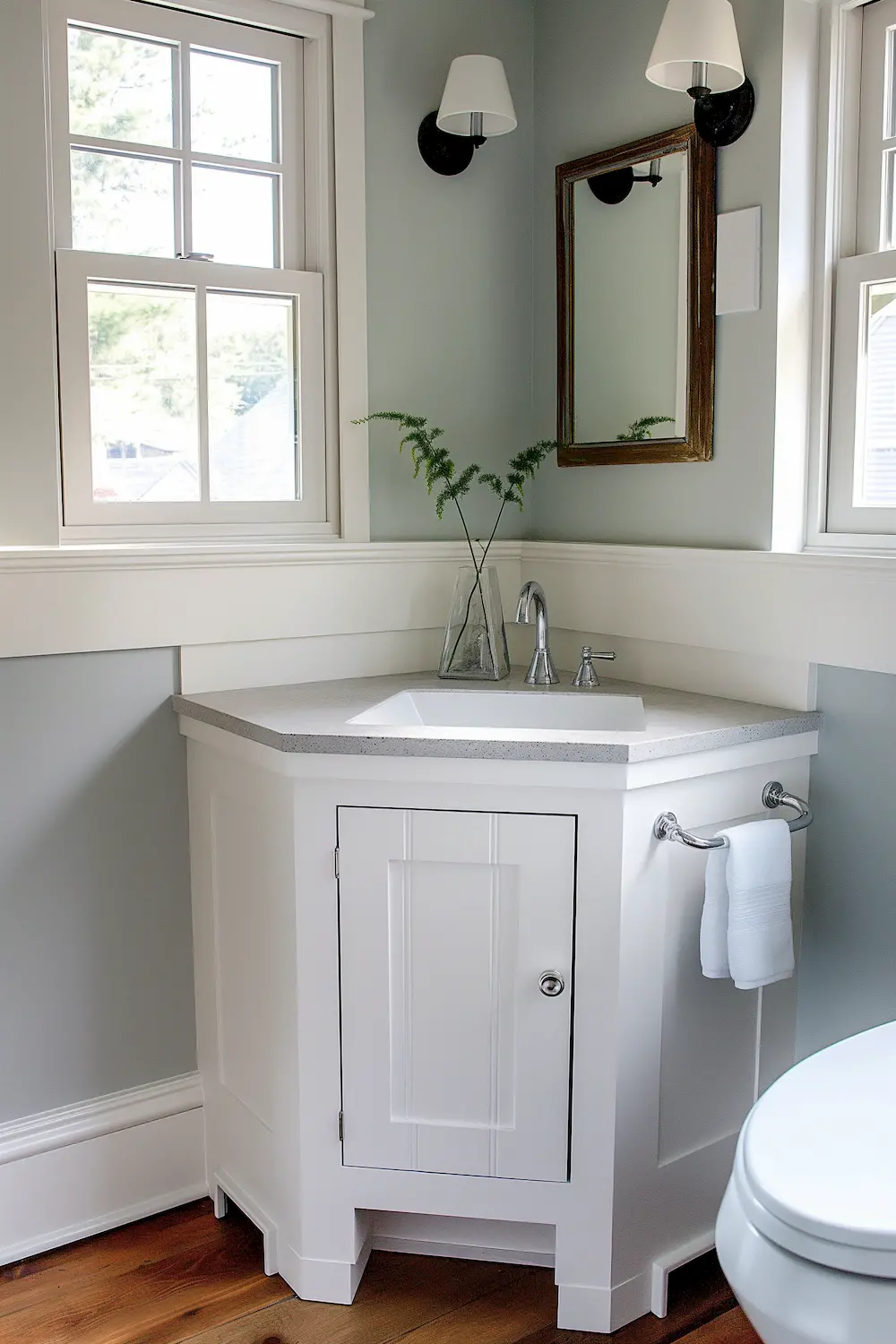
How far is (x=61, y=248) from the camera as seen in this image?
6.33 feet

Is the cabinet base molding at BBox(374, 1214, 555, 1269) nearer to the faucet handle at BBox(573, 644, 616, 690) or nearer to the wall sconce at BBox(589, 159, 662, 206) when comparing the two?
the faucet handle at BBox(573, 644, 616, 690)

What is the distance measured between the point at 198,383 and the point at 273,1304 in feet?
4.92

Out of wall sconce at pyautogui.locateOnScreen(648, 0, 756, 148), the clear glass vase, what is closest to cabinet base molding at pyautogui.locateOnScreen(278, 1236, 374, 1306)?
the clear glass vase

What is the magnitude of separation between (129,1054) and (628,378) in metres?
1.51

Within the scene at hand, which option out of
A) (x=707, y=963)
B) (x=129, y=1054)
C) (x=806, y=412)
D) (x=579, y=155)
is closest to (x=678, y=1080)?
(x=707, y=963)

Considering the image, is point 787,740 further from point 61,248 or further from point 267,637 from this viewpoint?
point 61,248

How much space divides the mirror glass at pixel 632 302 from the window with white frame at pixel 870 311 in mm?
284

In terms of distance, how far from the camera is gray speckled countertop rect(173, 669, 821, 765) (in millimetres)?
1627

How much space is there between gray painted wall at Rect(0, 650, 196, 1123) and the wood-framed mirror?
96cm

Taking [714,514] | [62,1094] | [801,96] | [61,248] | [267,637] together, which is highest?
[801,96]

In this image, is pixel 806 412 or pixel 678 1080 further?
pixel 806 412

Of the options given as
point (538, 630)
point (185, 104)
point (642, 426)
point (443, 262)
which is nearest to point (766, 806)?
point (538, 630)

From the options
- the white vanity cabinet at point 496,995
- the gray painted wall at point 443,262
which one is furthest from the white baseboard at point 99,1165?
the gray painted wall at point 443,262

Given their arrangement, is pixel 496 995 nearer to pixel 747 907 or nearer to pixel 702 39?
pixel 747 907
